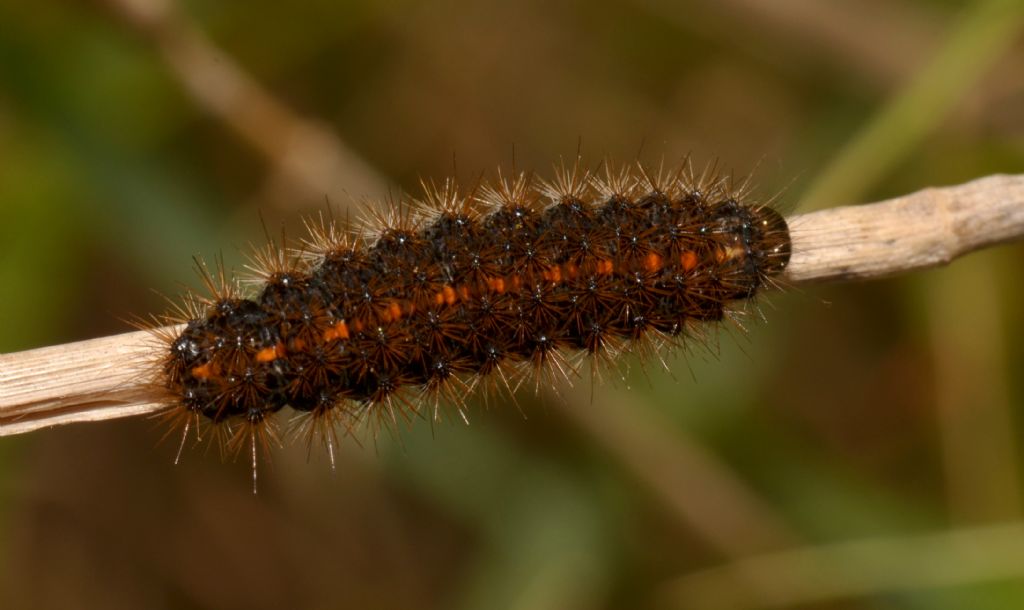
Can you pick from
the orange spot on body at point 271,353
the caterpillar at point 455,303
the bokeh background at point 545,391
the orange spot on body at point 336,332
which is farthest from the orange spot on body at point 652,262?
the orange spot on body at point 271,353

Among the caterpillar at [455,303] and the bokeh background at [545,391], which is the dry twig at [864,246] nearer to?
the caterpillar at [455,303]

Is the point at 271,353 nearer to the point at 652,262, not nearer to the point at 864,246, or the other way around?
the point at 652,262

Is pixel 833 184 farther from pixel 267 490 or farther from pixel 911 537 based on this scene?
pixel 267 490

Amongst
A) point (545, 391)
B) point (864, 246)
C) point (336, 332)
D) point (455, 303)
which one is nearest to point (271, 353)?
point (336, 332)

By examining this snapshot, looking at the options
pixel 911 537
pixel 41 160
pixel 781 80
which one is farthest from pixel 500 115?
pixel 911 537

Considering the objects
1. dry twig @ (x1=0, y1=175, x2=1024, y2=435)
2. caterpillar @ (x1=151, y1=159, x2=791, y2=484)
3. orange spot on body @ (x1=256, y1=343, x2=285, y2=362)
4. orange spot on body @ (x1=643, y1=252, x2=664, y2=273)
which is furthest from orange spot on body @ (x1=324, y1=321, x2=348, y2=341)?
orange spot on body @ (x1=643, y1=252, x2=664, y2=273)

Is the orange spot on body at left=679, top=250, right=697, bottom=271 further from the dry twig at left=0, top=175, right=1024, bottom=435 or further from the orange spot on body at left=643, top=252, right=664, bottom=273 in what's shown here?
the dry twig at left=0, top=175, right=1024, bottom=435
